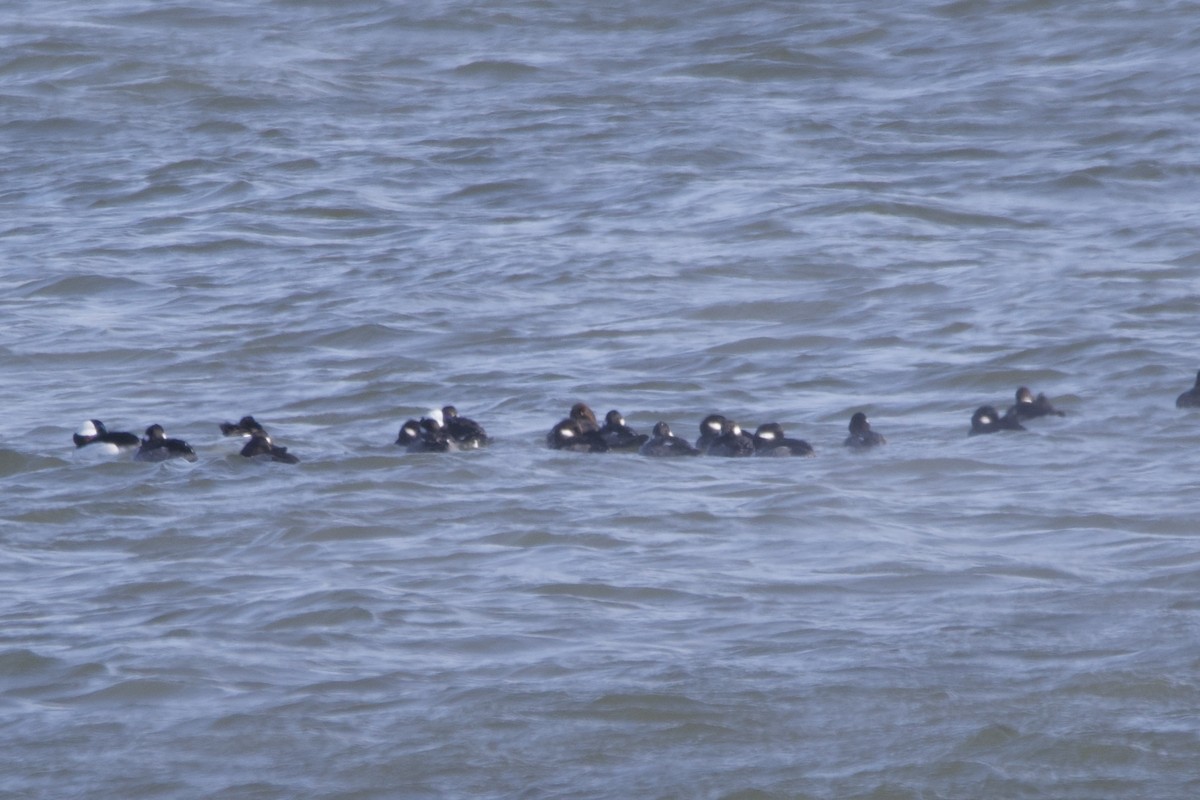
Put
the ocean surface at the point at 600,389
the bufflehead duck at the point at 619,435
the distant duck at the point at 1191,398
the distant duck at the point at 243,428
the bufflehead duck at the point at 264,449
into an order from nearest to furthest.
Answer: the ocean surface at the point at 600,389, the bufflehead duck at the point at 264,449, the bufflehead duck at the point at 619,435, the distant duck at the point at 1191,398, the distant duck at the point at 243,428

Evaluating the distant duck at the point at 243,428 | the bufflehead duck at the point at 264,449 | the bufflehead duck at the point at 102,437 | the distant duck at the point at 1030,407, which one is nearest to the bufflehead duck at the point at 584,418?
the bufflehead duck at the point at 264,449

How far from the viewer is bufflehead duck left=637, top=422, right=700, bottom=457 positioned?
1440 cm

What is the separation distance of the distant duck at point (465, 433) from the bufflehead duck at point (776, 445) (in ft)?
6.45

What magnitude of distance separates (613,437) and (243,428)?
2.72m

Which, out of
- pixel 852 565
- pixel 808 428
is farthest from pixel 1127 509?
pixel 808 428

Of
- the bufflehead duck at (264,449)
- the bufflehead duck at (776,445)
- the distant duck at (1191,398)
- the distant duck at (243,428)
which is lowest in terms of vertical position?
the bufflehead duck at (776,445)

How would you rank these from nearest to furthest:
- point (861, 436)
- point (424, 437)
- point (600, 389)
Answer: point (861, 436) → point (424, 437) → point (600, 389)

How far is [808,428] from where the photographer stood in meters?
15.3

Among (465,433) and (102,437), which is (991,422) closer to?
(465,433)

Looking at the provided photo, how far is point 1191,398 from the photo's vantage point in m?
14.7

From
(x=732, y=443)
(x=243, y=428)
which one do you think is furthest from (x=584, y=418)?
(x=243, y=428)

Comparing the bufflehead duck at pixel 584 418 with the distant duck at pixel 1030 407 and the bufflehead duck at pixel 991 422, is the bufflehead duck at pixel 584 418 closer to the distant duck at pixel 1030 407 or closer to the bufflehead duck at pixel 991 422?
the bufflehead duck at pixel 991 422

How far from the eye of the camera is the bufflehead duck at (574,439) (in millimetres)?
14406

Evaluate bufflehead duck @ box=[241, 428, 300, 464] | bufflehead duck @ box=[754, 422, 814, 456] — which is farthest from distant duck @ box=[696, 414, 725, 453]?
bufflehead duck @ box=[241, 428, 300, 464]
